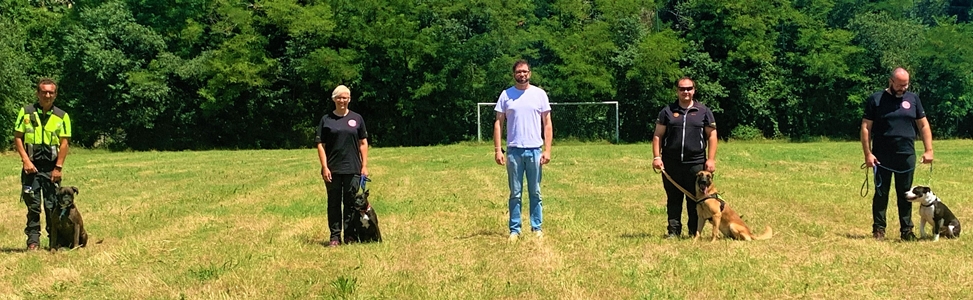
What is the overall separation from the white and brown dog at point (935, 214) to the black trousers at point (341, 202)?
5392mm

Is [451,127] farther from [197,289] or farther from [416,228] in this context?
[197,289]

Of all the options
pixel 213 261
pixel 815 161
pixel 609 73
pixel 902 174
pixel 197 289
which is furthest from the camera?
pixel 609 73

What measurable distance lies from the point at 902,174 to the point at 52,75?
129 feet

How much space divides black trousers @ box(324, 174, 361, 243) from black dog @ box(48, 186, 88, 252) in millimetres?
2460

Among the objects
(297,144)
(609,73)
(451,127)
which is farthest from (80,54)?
(609,73)

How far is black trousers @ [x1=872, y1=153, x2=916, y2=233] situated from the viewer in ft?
26.5

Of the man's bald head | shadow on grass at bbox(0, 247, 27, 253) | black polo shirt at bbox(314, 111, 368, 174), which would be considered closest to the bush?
the man's bald head

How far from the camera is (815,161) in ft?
70.4

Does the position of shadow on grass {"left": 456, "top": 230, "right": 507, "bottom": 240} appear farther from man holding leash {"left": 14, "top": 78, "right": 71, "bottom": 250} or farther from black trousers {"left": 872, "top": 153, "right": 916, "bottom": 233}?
man holding leash {"left": 14, "top": 78, "right": 71, "bottom": 250}

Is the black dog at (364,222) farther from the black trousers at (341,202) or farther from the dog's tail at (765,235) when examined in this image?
the dog's tail at (765,235)

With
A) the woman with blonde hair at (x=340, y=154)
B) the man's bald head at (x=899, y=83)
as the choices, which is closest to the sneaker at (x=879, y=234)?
the man's bald head at (x=899, y=83)

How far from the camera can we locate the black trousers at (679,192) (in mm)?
8133

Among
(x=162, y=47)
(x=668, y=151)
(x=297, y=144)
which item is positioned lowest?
(x=297, y=144)

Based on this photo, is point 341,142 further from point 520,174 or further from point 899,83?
point 899,83
